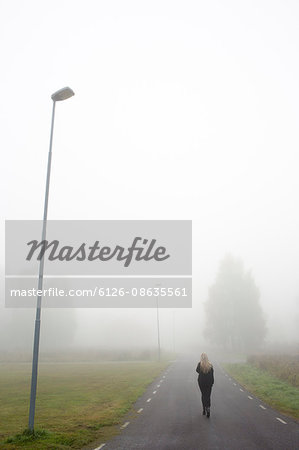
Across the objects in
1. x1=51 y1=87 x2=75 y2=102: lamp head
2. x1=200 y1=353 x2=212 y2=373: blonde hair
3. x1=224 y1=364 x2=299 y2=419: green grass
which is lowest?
x1=224 y1=364 x2=299 y2=419: green grass

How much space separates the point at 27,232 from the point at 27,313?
723 inches

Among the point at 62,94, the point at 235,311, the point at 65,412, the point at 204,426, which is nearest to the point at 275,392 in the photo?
the point at 204,426

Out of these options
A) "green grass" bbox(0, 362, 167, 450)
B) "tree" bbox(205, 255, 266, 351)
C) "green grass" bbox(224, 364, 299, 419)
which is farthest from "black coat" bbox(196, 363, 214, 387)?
"tree" bbox(205, 255, 266, 351)

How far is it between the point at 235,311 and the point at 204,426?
52164 mm

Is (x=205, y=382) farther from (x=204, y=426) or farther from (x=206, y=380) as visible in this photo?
(x=204, y=426)

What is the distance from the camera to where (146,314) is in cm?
15700

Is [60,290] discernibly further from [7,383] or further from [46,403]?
[46,403]

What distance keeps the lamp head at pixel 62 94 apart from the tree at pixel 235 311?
55.5 meters

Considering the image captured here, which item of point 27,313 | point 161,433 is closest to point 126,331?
point 27,313

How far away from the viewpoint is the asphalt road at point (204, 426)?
842 centimetres

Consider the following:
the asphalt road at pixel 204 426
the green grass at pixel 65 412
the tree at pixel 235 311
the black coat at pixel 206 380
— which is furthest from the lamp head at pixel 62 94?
the tree at pixel 235 311

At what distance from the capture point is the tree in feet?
196

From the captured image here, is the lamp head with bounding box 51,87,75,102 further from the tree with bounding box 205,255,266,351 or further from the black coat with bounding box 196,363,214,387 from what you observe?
the tree with bounding box 205,255,266,351

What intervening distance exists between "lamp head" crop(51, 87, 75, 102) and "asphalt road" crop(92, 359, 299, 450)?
462 inches
